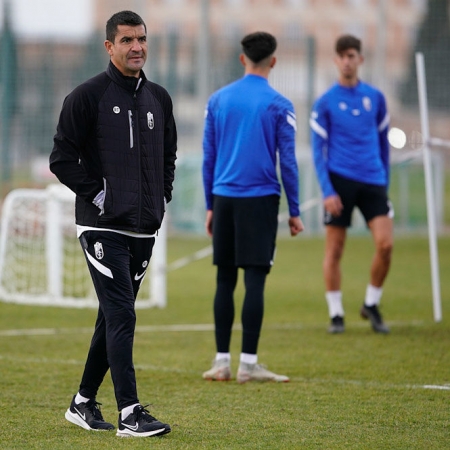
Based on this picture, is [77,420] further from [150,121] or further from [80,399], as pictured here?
[150,121]

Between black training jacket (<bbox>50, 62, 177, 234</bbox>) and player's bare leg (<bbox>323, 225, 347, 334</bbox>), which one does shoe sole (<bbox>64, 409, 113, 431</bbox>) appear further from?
player's bare leg (<bbox>323, 225, 347, 334</bbox>)

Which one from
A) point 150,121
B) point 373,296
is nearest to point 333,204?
point 373,296

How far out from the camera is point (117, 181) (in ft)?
15.8

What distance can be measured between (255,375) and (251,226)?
2.93ft

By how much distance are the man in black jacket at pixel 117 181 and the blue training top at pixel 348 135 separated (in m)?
3.59

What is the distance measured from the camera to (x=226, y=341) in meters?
6.54

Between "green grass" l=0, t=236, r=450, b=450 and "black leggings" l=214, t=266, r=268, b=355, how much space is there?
10.9 inches

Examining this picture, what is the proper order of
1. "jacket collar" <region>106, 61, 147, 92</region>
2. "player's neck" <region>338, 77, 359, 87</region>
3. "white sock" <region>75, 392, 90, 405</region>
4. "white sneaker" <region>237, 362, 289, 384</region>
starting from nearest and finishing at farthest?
"jacket collar" <region>106, 61, 147, 92</region>, "white sock" <region>75, 392, 90, 405</region>, "white sneaker" <region>237, 362, 289, 384</region>, "player's neck" <region>338, 77, 359, 87</region>

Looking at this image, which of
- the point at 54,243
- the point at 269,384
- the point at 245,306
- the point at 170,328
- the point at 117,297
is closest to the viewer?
the point at 117,297

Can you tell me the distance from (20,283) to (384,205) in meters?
4.82

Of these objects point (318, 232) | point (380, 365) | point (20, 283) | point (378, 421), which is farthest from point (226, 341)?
point (318, 232)

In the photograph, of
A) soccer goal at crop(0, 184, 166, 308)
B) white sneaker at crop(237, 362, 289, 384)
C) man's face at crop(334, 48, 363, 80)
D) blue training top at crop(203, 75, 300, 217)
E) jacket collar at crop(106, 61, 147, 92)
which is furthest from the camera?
soccer goal at crop(0, 184, 166, 308)

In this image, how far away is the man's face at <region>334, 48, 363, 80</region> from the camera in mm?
8335

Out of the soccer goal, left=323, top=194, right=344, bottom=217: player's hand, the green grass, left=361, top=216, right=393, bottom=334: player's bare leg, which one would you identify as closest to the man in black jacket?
the green grass
